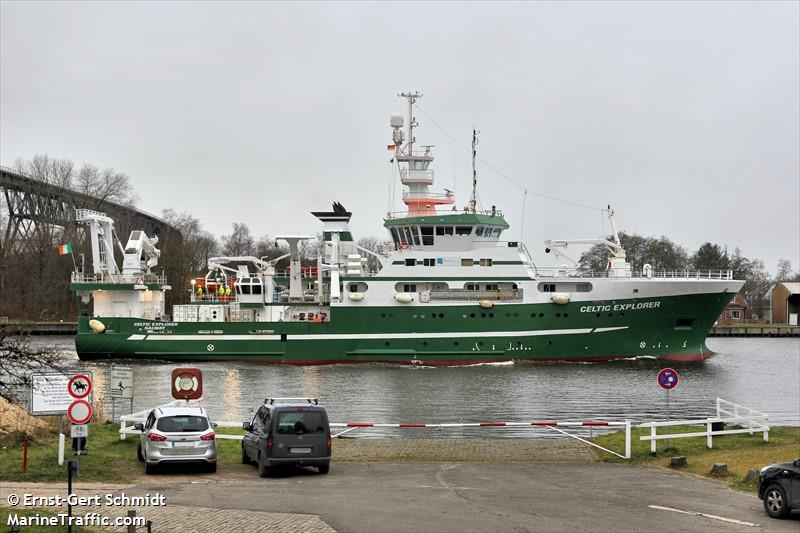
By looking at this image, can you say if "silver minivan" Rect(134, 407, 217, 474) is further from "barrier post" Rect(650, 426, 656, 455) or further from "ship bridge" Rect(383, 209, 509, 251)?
"ship bridge" Rect(383, 209, 509, 251)

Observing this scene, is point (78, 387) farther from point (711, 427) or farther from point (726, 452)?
point (711, 427)

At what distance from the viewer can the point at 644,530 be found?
1154 centimetres

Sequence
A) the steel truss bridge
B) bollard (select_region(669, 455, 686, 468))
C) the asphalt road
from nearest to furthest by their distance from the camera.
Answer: the asphalt road → bollard (select_region(669, 455, 686, 468)) → the steel truss bridge

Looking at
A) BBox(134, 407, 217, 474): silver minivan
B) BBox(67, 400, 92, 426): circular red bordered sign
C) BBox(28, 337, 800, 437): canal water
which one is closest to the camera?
BBox(67, 400, 92, 426): circular red bordered sign

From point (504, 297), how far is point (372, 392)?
1340cm

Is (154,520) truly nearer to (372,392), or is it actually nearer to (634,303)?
(372,392)

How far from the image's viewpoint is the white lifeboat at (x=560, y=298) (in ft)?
152

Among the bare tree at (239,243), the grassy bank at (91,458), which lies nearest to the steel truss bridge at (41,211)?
the bare tree at (239,243)

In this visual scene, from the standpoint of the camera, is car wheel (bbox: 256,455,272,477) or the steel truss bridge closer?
car wheel (bbox: 256,455,272,477)

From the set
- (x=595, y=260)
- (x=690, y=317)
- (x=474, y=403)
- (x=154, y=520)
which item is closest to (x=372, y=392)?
(x=474, y=403)

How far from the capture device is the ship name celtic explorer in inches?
1848

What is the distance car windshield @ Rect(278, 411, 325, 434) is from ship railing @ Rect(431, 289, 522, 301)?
106 ft

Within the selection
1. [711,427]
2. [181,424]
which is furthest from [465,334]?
[181,424]

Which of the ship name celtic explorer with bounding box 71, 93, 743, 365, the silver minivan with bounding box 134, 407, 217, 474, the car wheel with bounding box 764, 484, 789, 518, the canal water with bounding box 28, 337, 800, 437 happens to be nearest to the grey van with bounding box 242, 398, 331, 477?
the silver minivan with bounding box 134, 407, 217, 474
